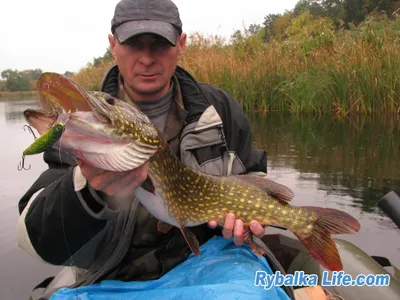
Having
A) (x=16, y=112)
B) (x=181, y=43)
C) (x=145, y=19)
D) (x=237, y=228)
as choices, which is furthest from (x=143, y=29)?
(x=16, y=112)

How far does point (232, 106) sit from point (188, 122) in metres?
0.37

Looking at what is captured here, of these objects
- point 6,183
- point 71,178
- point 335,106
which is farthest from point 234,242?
point 335,106

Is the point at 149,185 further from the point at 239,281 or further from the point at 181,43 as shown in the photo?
the point at 181,43

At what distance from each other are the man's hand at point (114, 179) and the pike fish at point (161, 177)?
0.06 meters

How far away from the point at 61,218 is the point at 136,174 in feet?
1.50

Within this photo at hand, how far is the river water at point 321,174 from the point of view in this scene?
120 inches

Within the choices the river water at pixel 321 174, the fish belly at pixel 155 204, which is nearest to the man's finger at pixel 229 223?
the fish belly at pixel 155 204

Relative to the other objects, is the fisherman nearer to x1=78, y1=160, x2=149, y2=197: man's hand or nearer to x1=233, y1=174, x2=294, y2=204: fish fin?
x1=78, y1=160, x2=149, y2=197: man's hand

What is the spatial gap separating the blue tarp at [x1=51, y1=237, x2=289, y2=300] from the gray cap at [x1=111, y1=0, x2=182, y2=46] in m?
1.20

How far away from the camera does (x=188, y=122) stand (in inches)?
92.4

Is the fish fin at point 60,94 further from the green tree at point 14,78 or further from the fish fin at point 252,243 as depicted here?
the green tree at point 14,78

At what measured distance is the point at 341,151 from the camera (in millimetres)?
6051

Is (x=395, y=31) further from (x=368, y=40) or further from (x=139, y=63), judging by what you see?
(x=139, y=63)

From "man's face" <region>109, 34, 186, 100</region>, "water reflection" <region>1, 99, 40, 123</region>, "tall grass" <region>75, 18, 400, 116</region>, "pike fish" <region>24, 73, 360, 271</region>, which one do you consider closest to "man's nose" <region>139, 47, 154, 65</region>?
"man's face" <region>109, 34, 186, 100</region>
